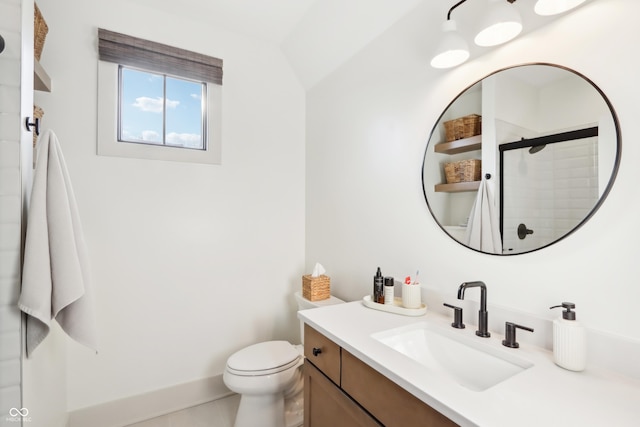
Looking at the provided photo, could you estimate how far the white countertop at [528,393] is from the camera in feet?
2.27

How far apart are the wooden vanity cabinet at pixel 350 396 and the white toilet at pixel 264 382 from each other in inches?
15.0

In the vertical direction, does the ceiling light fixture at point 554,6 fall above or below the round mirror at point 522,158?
above

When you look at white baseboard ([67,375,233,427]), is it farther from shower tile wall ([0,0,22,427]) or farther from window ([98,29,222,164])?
window ([98,29,222,164])

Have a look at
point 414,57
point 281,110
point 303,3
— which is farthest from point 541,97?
point 281,110

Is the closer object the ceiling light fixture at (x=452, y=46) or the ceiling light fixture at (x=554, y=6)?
the ceiling light fixture at (x=554, y=6)

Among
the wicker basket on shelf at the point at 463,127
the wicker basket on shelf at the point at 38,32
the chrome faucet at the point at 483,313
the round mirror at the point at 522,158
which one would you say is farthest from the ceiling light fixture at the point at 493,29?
the wicker basket on shelf at the point at 38,32

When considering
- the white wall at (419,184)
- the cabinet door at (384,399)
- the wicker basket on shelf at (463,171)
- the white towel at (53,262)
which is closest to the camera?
the cabinet door at (384,399)

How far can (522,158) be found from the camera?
1.15 metres

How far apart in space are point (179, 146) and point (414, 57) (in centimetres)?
160

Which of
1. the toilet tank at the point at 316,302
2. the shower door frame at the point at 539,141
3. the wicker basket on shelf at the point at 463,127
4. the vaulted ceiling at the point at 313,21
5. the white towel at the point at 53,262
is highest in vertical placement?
the vaulted ceiling at the point at 313,21

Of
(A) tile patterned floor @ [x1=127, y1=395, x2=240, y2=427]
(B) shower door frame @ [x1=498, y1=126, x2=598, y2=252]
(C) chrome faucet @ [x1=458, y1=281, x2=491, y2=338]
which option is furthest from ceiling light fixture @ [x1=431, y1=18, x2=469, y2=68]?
(A) tile patterned floor @ [x1=127, y1=395, x2=240, y2=427]

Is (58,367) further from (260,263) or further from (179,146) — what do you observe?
(179,146)

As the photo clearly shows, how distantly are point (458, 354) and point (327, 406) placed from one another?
0.55 metres

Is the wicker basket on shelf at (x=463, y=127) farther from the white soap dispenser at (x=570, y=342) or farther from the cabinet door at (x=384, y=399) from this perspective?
the cabinet door at (x=384, y=399)
